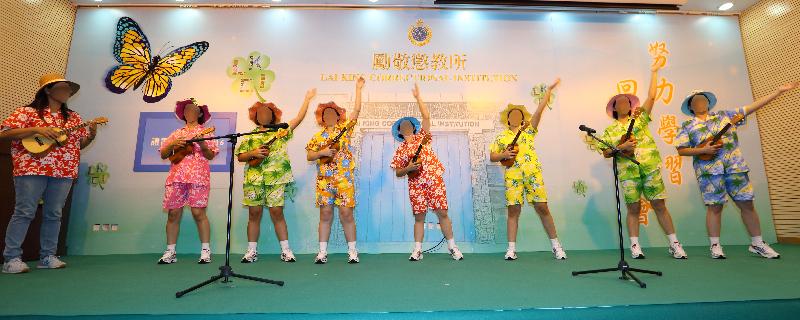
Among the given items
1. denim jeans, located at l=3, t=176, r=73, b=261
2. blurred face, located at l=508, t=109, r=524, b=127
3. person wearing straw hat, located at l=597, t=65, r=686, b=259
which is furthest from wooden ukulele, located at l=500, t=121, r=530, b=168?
denim jeans, located at l=3, t=176, r=73, b=261

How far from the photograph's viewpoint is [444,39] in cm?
601

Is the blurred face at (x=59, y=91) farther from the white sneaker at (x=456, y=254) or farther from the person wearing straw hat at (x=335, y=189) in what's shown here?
the white sneaker at (x=456, y=254)

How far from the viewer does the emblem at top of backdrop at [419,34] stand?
5988mm

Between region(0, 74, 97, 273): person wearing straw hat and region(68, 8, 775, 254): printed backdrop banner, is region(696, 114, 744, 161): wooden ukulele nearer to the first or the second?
region(68, 8, 775, 254): printed backdrop banner

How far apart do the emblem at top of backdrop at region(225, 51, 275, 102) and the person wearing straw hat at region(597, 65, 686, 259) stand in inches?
185

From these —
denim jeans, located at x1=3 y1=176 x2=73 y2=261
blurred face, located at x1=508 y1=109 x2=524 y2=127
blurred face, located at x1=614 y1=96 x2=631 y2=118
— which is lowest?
denim jeans, located at x1=3 y1=176 x2=73 y2=261

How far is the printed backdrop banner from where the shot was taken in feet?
17.7

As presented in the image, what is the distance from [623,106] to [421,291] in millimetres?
3488

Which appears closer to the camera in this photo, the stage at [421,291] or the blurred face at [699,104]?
the stage at [421,291]

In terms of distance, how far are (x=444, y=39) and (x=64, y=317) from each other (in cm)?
544

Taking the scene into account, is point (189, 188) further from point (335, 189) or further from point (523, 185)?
point (523, 185)

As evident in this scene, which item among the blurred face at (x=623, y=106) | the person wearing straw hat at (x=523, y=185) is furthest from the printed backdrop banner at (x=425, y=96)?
the blurred face at (x=623, y=106)

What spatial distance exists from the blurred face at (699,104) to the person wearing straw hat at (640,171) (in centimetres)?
46

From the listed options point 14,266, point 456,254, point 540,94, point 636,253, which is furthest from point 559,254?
point 14,266
